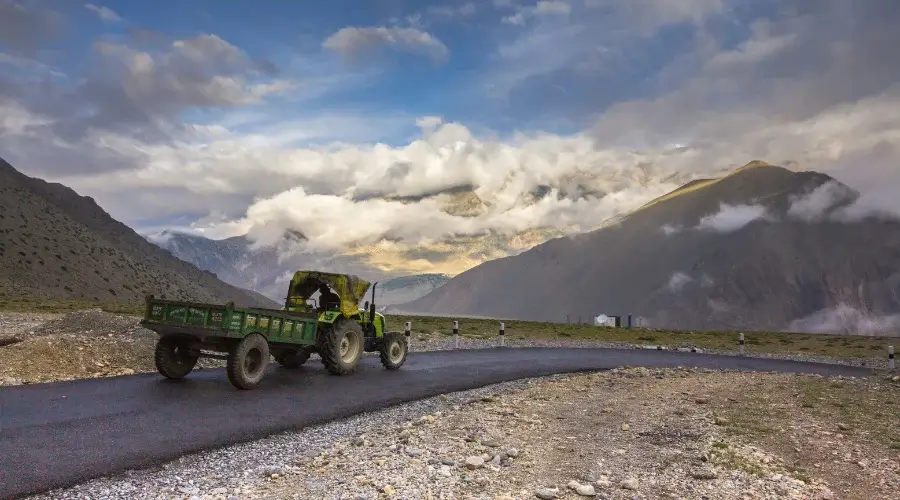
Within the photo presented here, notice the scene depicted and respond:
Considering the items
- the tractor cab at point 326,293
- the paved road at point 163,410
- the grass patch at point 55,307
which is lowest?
the paved road at point 163,410

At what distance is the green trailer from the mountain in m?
63.3

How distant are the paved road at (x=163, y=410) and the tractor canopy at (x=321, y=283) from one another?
1.93m

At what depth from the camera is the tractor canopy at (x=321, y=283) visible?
17.6 metres

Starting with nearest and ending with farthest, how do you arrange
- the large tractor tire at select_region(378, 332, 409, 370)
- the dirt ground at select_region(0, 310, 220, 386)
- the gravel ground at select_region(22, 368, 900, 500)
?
the gravel ground at select_region(22, 368, 900, 500) → the dirt ground at select_region(0, 310, 220, 386) → the large tractor tire at select_region(378, 332, 409, 370)

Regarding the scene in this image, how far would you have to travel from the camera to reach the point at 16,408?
10.0 metres

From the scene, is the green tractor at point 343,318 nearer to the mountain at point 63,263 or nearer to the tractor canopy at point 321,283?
the tractor canopy at point 321,283

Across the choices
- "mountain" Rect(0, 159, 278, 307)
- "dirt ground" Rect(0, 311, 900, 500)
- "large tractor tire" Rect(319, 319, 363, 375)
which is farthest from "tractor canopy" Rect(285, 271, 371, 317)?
"mountain" Rect(0, 159, 278, 307)

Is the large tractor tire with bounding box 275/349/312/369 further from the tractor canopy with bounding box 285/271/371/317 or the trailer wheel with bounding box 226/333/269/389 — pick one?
the trailer wheel with bounding box 226/333/269/389

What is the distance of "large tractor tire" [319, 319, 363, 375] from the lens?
632 inches

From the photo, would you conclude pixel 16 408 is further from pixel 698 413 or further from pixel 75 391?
pixel 698 413

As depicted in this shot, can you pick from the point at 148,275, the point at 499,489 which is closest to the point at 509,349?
the point at 499,489

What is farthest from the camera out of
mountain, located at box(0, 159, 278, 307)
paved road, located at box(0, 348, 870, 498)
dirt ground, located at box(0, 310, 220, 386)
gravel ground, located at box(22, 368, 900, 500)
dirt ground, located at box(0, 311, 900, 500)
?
mountain, located at box(0, 159, 278, 307)

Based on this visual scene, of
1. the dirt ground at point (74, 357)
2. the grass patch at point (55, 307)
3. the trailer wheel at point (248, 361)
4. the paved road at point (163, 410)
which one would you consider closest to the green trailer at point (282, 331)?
the trailer wheel at point (248, 361)

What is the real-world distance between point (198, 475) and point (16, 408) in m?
5.14
